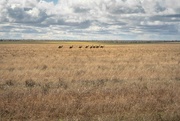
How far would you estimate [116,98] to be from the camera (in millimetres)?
10016

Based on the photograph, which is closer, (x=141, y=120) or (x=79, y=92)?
(x=141, y=120)

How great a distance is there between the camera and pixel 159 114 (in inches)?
323

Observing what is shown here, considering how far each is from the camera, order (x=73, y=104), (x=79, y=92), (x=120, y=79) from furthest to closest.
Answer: (x=120, y=79), (x=79, y=92), (x=73, y=104)

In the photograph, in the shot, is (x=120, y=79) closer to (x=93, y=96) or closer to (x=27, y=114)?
(x=93, y=96)

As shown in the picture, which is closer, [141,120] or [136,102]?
[141,120]

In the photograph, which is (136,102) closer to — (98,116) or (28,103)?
(98,116)

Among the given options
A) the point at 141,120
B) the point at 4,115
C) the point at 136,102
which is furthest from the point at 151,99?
the point at 4,115

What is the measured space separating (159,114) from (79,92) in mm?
3632

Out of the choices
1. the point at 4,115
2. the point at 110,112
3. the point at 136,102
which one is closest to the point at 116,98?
the point at 136,102

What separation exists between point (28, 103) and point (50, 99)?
2.86 ft

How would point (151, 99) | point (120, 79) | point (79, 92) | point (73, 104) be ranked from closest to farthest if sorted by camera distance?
1. point (73, 104)
2. point (151, 99)
3. point (79, 92)
4. point (120, 79)

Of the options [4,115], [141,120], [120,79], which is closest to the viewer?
[141,120]

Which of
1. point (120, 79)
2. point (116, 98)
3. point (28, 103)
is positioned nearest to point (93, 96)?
point (116, 98)

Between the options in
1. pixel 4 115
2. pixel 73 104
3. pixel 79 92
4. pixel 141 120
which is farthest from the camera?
pixel 79 92
